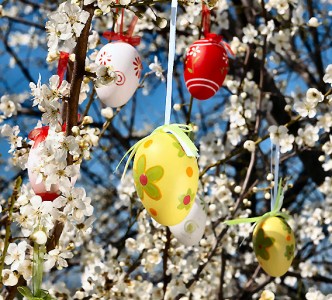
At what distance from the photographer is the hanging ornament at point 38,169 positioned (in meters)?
1.16

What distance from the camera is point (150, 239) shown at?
2.20 m

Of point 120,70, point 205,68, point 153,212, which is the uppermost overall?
point 205,68

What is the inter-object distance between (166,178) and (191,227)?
523 millimetres

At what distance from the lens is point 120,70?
52.4 inches

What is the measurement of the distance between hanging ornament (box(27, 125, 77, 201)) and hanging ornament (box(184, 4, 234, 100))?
392 mm

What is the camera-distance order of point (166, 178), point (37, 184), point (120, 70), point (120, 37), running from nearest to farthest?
point (166, 178) < point (37, 184) < point (120, 70) < point (120, 37)

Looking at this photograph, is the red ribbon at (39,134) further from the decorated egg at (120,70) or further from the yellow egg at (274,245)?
the yellow egg at (274,245)

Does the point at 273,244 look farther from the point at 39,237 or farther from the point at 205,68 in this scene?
the point at 39,237

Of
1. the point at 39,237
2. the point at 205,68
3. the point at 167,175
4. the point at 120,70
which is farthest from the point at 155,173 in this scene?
the point at 205,68

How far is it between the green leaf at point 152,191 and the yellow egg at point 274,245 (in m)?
0.48

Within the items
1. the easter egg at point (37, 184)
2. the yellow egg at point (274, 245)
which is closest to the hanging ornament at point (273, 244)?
the yellow egg at point (274, 245)

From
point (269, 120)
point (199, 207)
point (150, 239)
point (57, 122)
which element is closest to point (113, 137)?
point (269, 120)

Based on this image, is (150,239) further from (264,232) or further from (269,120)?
(269,120)

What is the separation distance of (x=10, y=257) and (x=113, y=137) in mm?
2233
